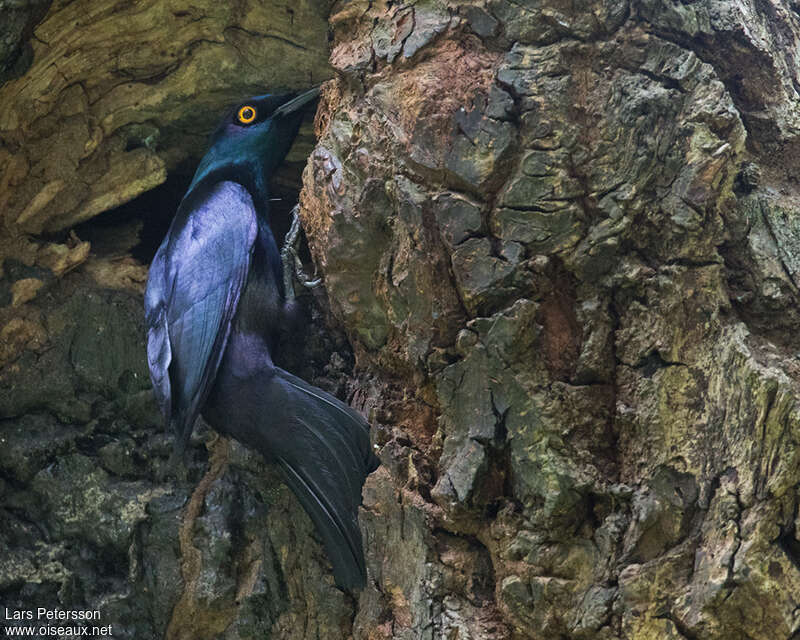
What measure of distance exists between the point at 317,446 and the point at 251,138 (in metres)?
1.36

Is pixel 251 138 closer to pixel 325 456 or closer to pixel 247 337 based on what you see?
pixel 247 337

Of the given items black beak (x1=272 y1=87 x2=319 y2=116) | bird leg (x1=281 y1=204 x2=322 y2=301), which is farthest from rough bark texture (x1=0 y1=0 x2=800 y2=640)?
black beak (x1=272 y1=87 x2=319 y2=116)

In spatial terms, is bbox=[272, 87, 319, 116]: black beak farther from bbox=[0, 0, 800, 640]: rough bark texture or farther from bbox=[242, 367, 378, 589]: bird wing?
bbox=[242, 367, 378, 589]: bird wing

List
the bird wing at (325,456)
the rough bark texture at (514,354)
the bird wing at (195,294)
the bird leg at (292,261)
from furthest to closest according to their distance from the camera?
the bird leg at (292,261) → the bird wing at (195,294) → the bird wing at (325,456) → the rough bark texture at (514,354)

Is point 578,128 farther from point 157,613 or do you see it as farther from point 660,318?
point 157,613

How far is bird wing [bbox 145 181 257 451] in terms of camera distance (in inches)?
115

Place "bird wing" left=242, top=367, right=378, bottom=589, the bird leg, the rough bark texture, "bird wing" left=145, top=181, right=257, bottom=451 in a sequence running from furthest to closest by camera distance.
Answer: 1. the bird leg
2. "bird wing" left=145, top=181, right=257, bottom=451
3. "bird wing" left=242, top=367, right=378, bottom=589
4. the rough bark texture

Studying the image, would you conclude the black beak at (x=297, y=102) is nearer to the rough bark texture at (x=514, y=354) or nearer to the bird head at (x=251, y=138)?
the bird head at (x=251, y=138)

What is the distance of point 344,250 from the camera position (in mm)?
2562

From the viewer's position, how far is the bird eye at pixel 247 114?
3379 millimetres

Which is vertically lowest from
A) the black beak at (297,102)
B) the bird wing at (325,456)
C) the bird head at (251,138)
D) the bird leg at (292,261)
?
the bird wing at (325,456)

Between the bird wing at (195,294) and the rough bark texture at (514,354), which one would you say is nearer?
the rough bark texture at (514,354)

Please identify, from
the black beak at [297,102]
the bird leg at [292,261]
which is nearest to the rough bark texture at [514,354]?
the bird leg at [292,261]

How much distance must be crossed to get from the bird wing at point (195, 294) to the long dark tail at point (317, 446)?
154mm
